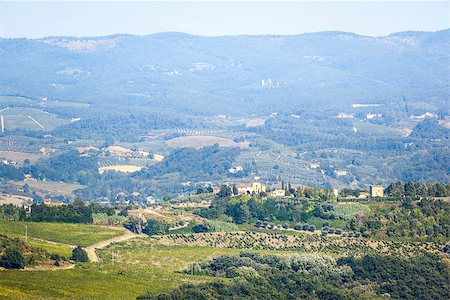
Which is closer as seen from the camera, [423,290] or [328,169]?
[423,290]

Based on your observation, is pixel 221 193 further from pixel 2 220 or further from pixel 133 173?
pixel 133 173

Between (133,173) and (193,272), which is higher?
(193,272)

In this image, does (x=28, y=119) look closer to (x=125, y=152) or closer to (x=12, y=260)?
(x=125, y=152)

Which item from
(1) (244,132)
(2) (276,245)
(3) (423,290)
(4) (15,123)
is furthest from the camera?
(1) (244,132)

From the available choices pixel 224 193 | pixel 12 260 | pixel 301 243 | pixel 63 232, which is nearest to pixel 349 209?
pixel 301 243

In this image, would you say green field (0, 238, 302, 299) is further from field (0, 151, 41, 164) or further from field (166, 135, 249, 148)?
field (166, 135, 249, 148)

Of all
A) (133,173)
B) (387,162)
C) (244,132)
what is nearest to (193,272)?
(133,173)

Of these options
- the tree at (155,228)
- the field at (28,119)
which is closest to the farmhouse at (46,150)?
the field at (28,119)
